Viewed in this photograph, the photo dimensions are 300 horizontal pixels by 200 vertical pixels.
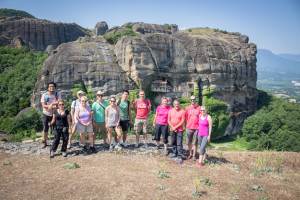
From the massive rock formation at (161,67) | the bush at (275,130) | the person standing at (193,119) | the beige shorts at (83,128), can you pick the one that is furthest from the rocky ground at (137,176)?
the bush at (275,130)

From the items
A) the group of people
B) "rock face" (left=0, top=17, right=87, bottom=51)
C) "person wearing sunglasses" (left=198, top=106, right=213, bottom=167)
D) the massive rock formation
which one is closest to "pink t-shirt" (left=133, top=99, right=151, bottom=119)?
the group of people

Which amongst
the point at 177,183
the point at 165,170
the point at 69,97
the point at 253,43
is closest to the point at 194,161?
the point at 165,170

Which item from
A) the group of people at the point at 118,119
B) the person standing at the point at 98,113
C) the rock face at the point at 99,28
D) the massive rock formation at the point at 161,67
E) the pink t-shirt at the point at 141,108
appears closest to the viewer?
the group of people at the point at 118,119

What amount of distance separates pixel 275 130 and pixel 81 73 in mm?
33333

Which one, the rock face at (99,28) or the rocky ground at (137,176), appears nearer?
the rocky ground at (137,176)

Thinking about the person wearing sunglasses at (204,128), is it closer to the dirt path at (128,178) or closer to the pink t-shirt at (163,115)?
the dirt path at (128,178)

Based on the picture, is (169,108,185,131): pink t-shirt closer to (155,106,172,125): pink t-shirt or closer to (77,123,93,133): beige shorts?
(155,106,172,125): pink t-shirt

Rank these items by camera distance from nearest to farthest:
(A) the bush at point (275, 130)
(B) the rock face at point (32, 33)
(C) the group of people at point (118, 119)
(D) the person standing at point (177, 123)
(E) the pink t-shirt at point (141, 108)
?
(C) the group of people at point (118, 119) → (D) the person standing at point (177, 123) → (E) the pink t-shirt at point (141, 108) → (A) the bush at point (275, 130) → (B) the rock face at point (32, 33)

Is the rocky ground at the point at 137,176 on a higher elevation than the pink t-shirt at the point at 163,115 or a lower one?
lower

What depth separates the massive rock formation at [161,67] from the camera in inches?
1109

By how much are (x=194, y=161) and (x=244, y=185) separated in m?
2.29

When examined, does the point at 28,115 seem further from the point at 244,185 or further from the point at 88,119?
the point at 244,185

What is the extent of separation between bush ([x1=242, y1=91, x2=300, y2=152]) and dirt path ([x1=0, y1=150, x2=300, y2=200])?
2386 centimetres

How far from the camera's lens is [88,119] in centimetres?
847
